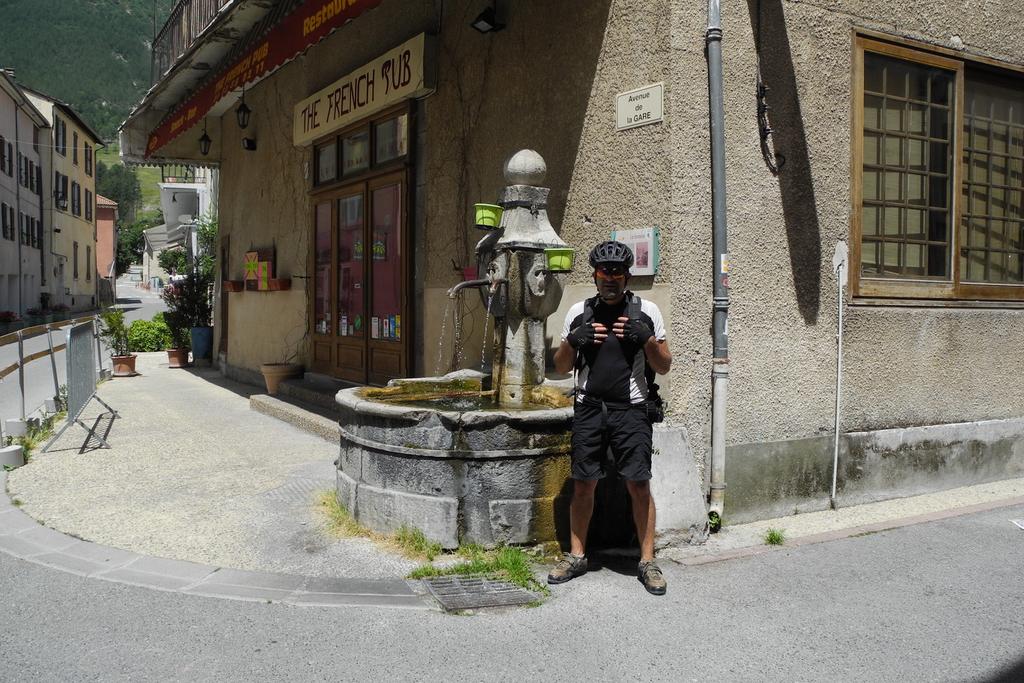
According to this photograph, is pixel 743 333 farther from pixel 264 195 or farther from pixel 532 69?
pixel 264 195

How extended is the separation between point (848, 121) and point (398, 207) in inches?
175

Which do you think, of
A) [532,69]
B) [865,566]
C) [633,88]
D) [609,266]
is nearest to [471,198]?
[532,69]

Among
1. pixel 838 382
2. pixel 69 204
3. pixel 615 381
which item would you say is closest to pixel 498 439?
pixel 615 381

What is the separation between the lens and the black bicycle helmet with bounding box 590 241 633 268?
14.5ft

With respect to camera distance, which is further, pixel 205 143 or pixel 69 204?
pixel 69 204

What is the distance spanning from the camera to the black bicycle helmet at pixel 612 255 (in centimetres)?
441

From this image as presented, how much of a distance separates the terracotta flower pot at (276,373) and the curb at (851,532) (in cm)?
736

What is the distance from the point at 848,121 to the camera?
6082mm

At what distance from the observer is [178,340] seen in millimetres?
16656

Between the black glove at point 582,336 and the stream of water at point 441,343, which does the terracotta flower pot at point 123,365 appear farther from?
the black glove at point 582,336

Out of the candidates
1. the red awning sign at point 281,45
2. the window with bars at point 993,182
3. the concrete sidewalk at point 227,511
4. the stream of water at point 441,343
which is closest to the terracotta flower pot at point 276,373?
the concrete sidewalk at point 227,511

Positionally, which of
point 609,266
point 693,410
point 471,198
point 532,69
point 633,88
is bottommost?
point 693,410

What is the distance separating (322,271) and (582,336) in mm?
6898

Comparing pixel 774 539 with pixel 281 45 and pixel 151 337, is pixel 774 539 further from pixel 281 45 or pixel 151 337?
pixel 151 337
